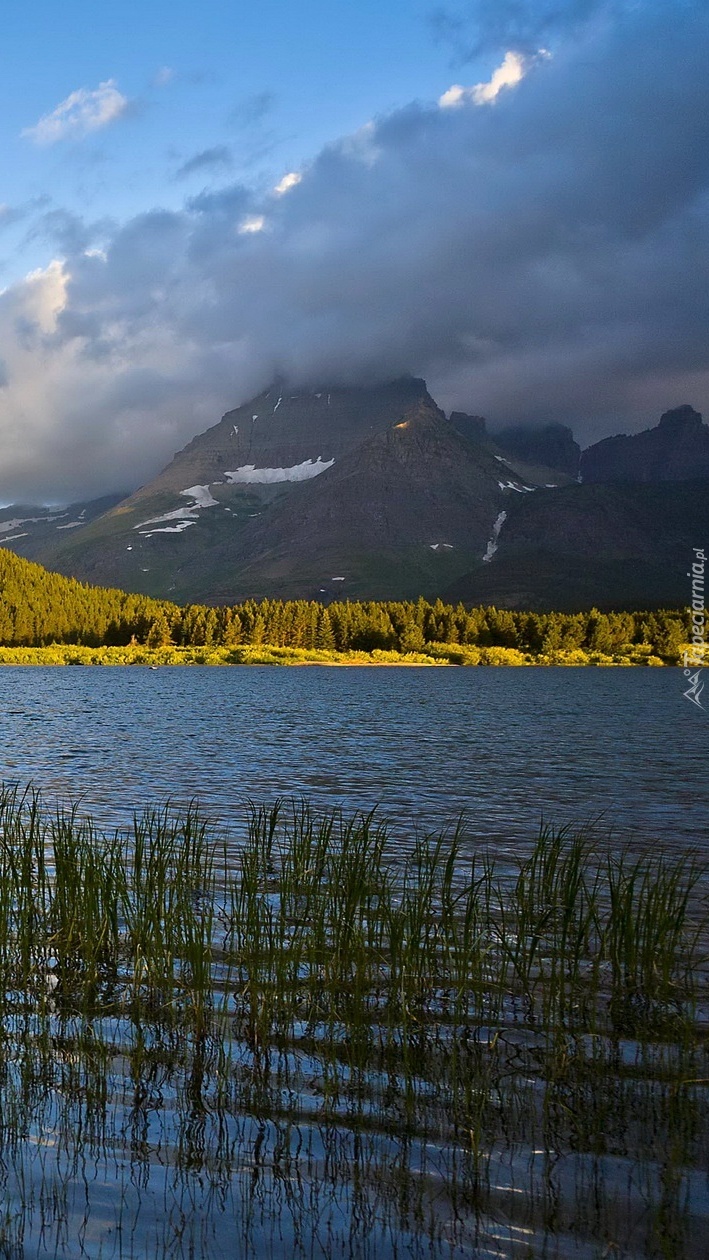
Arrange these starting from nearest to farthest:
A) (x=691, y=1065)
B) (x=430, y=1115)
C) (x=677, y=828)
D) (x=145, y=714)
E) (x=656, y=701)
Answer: (x=430, y=1115), (x=691, y=1065), (x=677, y=828), (x=145, y=714), (x=656, y=701)

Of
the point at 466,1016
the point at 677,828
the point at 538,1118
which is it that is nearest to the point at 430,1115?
the point at 538,1118

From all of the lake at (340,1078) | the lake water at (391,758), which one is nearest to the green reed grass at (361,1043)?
the lake at (340,1078)

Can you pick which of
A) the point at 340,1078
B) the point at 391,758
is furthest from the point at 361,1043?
the point at 391,758

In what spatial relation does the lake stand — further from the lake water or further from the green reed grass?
the lake water

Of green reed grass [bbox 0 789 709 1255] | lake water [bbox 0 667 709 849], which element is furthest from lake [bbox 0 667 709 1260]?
lake water [bbox 0 667 709 849]

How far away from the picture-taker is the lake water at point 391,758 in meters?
27.1

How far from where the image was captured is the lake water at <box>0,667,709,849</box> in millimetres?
27088

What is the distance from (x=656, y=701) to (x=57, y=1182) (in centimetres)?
9031

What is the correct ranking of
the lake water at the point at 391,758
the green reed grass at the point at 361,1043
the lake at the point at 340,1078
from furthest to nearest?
the lake water at the point at 391,758 < the green reed grass at the point at 361,1043 < the lake at the point at 340,1078

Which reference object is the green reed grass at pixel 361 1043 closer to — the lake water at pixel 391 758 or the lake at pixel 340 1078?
the lake at pixel 340 1078

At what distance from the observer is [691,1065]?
933 cm

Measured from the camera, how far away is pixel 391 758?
135ft

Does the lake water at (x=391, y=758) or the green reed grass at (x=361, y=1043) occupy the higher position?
the green reed grass at (x=361, y=1043)

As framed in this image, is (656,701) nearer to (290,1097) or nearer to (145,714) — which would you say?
(145,714)
